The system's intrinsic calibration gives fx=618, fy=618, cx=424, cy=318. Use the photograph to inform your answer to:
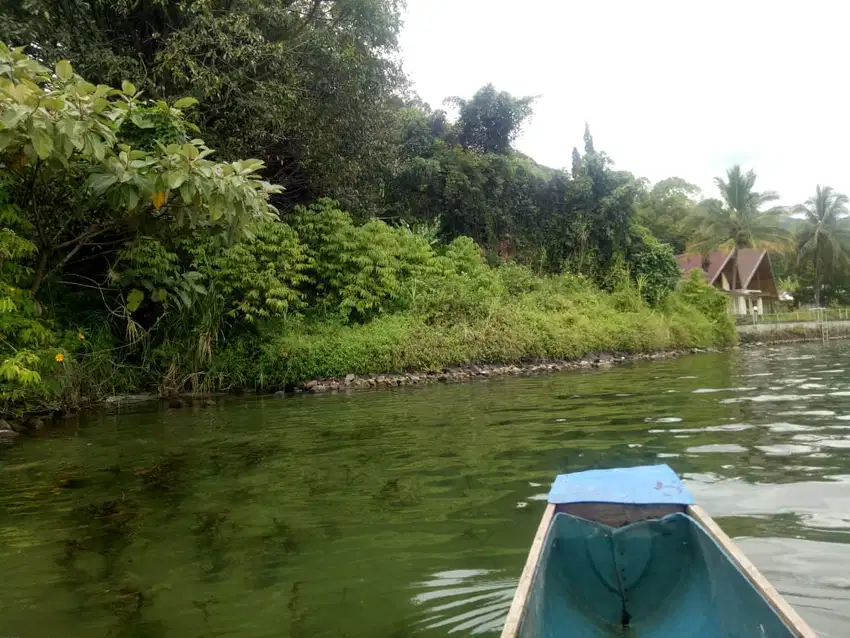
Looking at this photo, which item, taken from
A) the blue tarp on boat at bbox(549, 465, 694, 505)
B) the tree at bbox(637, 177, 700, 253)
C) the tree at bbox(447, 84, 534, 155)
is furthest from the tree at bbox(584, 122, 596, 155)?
the blue tarp on boat at bbox(549, 465, 694, 505)

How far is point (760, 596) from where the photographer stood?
1956mm

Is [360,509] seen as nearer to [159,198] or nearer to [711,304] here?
[159,198]

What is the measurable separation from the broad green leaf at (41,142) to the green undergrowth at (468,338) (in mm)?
7350

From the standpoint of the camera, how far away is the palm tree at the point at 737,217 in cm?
3253

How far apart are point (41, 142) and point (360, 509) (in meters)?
4.17

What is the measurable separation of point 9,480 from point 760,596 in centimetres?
608

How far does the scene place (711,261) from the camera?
3609cm

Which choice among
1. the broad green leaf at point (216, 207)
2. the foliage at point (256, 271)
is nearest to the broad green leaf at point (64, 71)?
the broad green leaf at point (216, 207)

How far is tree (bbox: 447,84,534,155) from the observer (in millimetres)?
22219

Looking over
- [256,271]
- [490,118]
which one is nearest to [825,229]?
[490,118]

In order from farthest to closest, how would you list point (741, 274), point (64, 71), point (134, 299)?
1. point (741, 274)
2. point (134, 299)
3. point (64, 71)

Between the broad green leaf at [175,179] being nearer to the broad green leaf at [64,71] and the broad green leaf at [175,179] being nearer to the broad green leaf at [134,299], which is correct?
the broad green leaf at [64,71]

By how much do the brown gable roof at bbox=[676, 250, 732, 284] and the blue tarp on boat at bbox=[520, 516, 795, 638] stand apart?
33.5m

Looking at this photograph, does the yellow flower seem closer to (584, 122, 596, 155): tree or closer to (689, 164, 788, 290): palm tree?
(584, 122, 596, 155): tree
